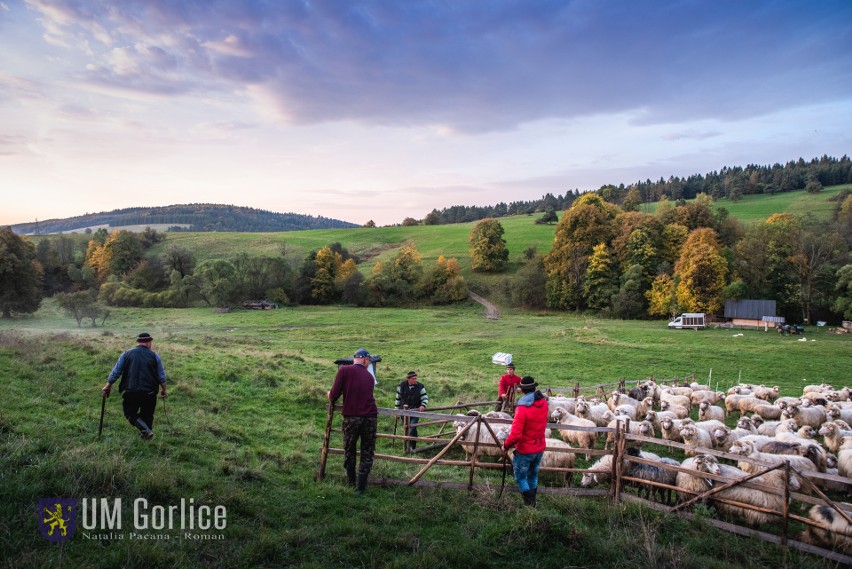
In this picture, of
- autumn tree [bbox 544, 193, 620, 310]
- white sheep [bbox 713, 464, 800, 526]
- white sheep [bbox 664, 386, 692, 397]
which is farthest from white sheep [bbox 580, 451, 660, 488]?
autumn tree [bbox 544, 193, 620, 310]

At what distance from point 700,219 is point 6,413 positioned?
73.8m

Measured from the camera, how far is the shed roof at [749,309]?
47.4 meters

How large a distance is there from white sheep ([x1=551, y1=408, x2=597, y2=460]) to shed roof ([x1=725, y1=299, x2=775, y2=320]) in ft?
149

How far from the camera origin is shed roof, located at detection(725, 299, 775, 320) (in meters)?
47.4

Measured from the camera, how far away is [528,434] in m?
8.03

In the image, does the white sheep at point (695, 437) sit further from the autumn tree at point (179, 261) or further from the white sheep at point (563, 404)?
the autumn tree at point (179, 261)

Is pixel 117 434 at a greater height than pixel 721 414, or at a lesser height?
greater

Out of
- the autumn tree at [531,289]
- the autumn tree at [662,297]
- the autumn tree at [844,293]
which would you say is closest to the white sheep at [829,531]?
the autumn tree at [662,297]

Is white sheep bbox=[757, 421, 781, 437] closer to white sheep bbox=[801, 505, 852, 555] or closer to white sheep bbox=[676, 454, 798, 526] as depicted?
white sheep bbox=[676, 454, 798, 526]

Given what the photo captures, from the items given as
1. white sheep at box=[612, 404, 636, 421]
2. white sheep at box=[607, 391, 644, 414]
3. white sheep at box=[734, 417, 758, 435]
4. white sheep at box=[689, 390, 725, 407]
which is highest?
white sheep at box=[734, 417, 758, 435]

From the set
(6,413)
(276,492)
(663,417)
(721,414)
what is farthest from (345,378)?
(721,414)

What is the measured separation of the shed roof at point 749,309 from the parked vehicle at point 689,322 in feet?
16.6

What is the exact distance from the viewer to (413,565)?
574 centimetres

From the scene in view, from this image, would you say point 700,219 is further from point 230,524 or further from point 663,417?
point 230,524
